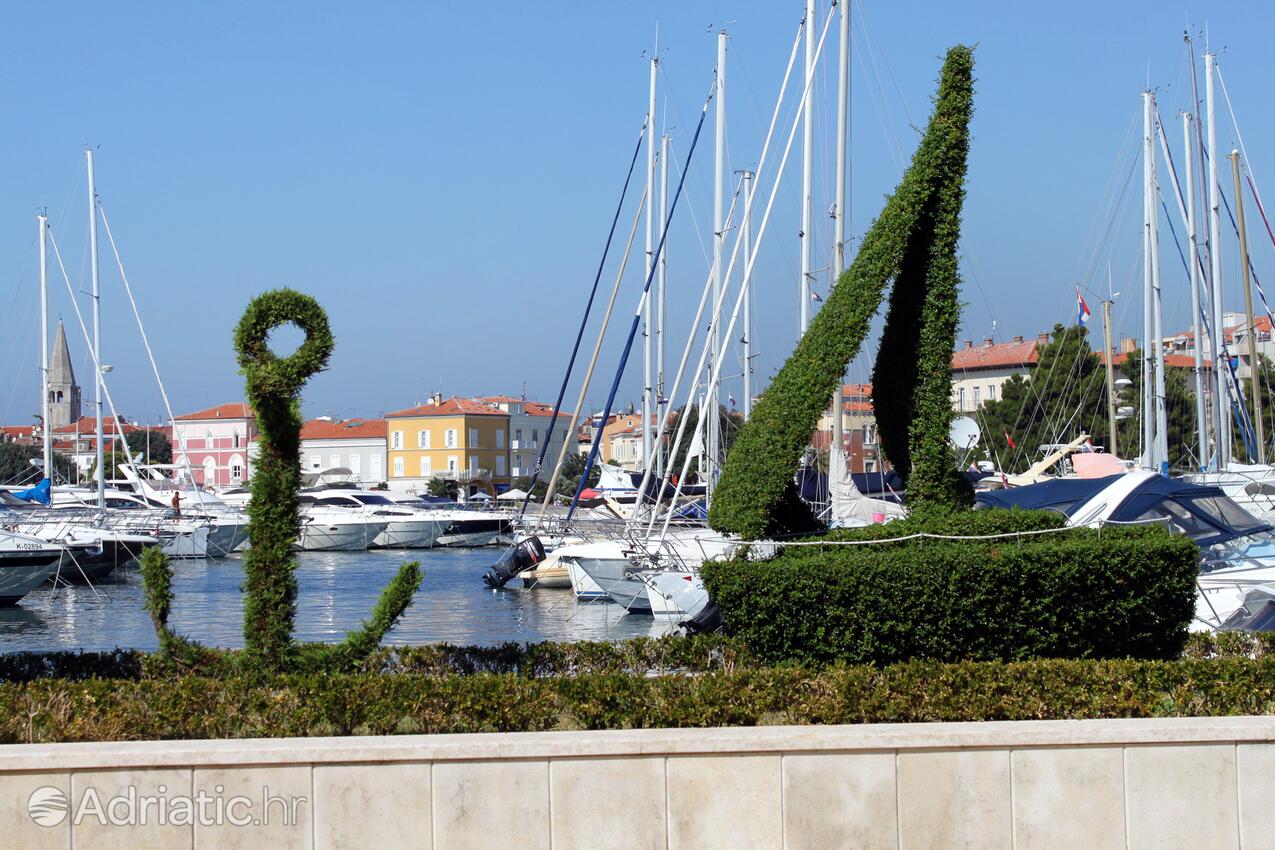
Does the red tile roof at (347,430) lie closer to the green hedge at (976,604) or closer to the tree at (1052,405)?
the tree at (1052,405)

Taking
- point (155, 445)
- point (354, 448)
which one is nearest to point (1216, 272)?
point (354, 448)

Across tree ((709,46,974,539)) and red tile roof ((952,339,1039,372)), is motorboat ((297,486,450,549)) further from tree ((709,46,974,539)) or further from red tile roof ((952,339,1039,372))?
red tile roof ((952,339,1039,372))

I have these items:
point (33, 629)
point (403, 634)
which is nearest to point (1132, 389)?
point (403, 634)

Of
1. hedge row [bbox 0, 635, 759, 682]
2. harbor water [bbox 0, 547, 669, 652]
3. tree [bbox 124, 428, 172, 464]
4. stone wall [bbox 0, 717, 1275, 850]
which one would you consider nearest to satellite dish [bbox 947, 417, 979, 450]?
harbor water [bbox 0, 547, 669, 652]

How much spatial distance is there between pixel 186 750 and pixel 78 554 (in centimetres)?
2932

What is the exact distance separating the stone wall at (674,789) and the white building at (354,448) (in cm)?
11070

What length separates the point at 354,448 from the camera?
11844 cm

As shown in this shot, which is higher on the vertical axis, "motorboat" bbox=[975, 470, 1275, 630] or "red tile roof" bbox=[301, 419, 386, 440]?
"red tile roof" bbox=[301, 419, 386, 440]

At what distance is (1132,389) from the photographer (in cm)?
6288

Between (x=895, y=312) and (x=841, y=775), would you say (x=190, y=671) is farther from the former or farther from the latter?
(x=895, y=312)

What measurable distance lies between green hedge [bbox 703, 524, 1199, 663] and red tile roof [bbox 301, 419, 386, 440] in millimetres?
110607

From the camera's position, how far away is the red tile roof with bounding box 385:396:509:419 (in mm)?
113500

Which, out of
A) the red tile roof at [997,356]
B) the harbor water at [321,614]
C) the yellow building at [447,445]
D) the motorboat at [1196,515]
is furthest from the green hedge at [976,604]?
the yellow building at [447,445]

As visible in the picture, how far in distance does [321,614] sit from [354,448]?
89.3 metres
